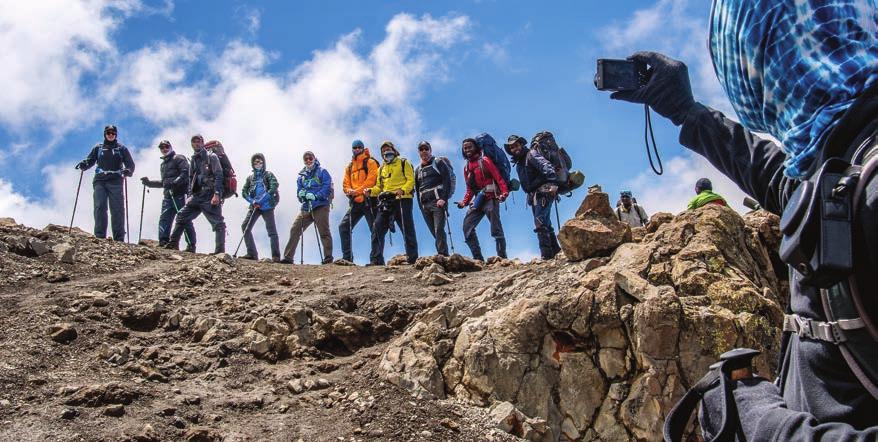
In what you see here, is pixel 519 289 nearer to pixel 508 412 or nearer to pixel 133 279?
pixel 508 412

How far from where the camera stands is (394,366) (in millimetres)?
8461

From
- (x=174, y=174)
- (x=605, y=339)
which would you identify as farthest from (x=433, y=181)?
(x=605, y=339)

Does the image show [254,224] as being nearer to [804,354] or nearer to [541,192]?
[541,192]

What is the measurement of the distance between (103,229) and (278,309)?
797 cm

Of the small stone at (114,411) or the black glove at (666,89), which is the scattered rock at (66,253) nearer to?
the small stone at (114,411)

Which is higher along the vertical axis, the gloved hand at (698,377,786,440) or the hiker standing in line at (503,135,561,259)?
the hiker standing in line at (503,135,561,259)

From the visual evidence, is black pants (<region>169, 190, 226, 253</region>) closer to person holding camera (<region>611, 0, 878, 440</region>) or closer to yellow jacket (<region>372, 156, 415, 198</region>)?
yellow jacket (<region>372, 156, 415, 198</region>)

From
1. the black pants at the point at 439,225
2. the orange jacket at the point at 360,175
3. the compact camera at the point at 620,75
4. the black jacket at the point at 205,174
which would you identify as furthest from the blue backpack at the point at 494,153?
the compact camera at the point at 620,75

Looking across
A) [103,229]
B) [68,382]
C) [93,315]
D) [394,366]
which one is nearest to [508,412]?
[394,366]

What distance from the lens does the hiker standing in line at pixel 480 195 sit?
538 inches

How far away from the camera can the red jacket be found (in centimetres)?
1368

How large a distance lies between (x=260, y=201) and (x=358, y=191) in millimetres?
2219

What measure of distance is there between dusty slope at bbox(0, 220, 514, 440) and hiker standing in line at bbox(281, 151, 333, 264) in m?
2.59

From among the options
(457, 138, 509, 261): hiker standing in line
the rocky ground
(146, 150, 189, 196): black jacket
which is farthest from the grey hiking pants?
the rocky ground
